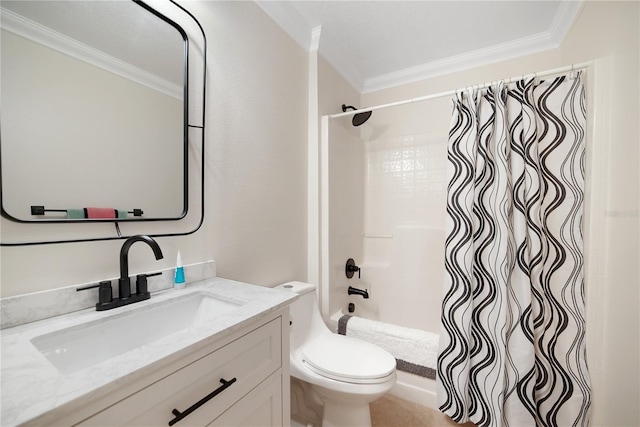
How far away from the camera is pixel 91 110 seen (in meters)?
0.82

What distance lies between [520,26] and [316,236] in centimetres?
186

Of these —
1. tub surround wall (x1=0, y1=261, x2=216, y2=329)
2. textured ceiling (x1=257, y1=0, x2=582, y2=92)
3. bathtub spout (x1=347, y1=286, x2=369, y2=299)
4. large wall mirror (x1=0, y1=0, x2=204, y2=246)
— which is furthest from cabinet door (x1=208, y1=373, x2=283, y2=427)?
textured ceiling (x1=257, y1=0, x2=582, y2=92)

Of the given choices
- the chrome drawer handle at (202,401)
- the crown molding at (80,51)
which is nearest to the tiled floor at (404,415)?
the chrome drawer handle at (202,401)

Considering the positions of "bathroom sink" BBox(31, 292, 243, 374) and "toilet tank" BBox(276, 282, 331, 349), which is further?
"toilet tank" BBox(276, 282, 331, 349)

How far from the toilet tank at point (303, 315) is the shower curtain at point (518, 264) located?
715 mm

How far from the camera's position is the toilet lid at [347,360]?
119 cm

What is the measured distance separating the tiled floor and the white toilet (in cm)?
34

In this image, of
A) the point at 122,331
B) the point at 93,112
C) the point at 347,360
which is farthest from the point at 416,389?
the point at 93,112

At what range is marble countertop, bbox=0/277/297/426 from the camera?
0.40 meters

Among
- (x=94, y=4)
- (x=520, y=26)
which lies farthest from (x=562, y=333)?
(x=94, y=4)

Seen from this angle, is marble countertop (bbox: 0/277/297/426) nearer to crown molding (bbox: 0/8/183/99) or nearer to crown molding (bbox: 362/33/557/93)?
crown molding (bbox: 0/8/183/99)

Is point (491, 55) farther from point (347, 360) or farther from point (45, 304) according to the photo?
point (45, 304)

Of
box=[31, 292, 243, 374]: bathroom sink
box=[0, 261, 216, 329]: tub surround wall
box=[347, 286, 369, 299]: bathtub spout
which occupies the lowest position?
box=[347, 286, 369, 299]: bathtub spout

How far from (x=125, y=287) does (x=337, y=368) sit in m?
0.93
